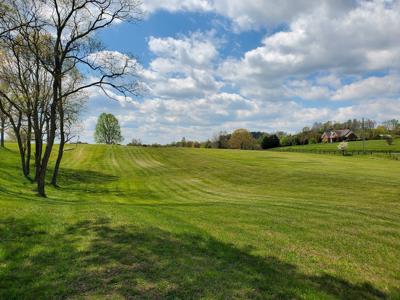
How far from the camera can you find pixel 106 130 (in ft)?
349

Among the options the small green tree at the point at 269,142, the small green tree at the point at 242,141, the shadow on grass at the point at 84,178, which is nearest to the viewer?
the shadow on grass at the point at 84,178

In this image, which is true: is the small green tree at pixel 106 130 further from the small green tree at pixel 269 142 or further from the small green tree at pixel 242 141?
the small green tree at pixel 269 142

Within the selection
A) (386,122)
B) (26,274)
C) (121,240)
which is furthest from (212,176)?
(386,122)

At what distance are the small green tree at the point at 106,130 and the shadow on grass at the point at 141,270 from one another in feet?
333

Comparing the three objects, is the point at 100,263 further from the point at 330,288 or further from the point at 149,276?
the point at 330,288

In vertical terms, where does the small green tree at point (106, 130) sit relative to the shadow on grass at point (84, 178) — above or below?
above

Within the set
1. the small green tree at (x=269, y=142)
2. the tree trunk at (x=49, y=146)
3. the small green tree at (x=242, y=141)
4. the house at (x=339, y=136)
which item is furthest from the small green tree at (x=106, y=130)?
the house at (x=339, y=136)

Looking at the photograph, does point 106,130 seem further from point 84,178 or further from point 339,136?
point 339,136

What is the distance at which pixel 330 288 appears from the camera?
6.58 m

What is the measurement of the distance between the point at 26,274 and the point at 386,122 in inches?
7121

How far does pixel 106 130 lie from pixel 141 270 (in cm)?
10540

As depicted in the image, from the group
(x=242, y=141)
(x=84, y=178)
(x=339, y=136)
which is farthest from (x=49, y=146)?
(x=339, y=136)

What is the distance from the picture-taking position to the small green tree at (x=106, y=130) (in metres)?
106

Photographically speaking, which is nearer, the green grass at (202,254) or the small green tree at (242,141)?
the green grass at (202,254)
